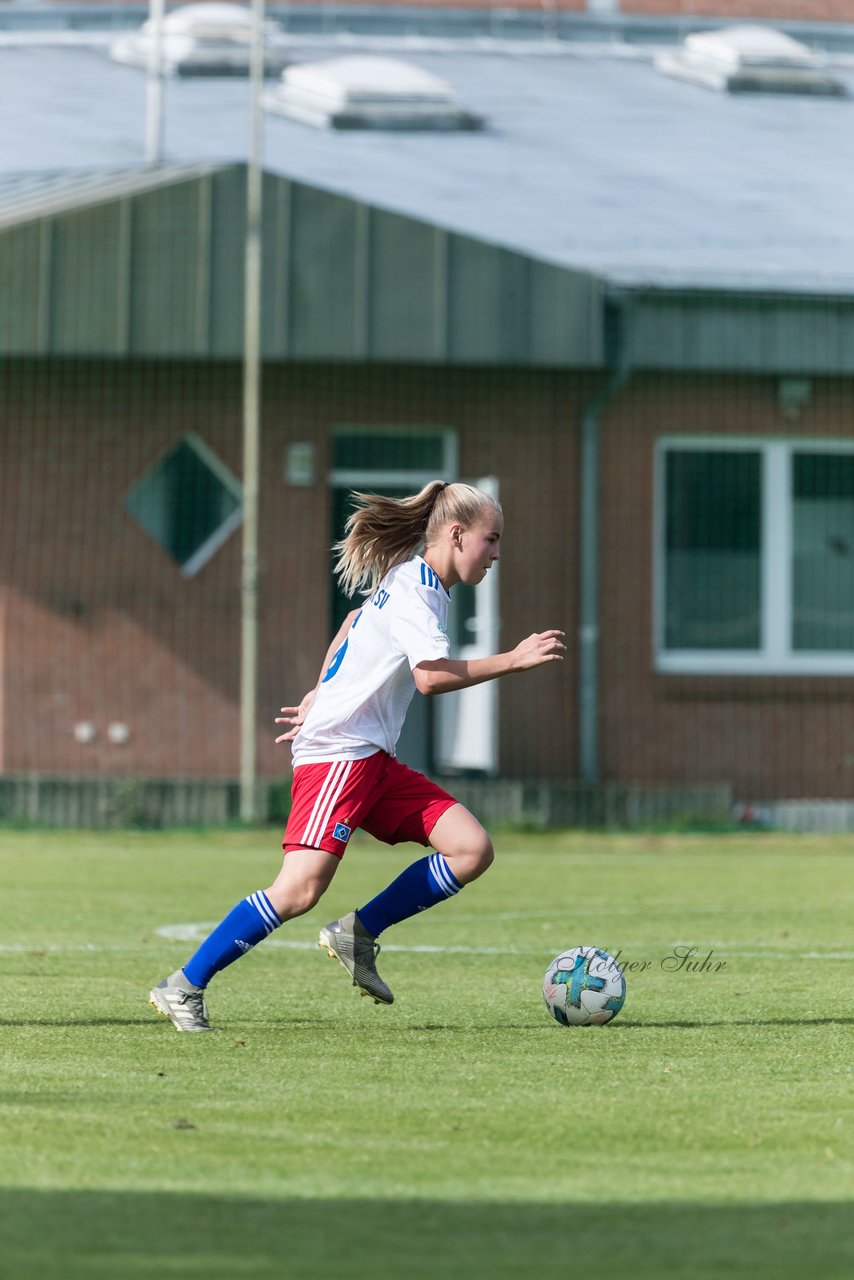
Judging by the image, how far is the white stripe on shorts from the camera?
6.31m

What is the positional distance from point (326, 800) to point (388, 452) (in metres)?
11.3

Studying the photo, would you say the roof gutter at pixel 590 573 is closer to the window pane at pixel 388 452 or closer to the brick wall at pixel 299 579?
the brick wall at pixel 299 579

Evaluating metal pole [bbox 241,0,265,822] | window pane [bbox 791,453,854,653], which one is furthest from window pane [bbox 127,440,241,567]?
window pane [bbox 791,453,854,653]

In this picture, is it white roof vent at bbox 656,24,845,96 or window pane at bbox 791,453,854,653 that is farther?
white roof vent at bbox 656,24,845,96

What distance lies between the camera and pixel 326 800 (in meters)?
6.34

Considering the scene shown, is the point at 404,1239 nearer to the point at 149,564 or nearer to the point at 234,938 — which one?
the point at 234,938

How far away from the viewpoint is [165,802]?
640 inches

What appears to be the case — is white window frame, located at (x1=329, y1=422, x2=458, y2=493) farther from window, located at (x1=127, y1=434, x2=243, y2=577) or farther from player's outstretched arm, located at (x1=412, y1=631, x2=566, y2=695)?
player's outstretched arm, located at (x1=412, y1=631, x2=566, y2=695)

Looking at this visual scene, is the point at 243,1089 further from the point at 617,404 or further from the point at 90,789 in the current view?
the point at 617,404

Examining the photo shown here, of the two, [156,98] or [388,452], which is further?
[156,98]

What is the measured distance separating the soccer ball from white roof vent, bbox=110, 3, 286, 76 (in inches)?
736

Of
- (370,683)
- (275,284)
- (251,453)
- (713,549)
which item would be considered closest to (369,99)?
(275,284)

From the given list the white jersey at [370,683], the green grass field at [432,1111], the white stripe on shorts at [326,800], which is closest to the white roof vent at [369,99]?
the green grass field at [432,1111]

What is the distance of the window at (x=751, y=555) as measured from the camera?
17.8 metres
